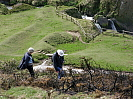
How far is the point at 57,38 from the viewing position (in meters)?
37.1

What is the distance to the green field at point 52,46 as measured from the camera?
85.0 ft

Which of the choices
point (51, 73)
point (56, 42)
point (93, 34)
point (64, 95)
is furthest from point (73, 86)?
point (93, 34)

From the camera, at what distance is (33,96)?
11008 mm

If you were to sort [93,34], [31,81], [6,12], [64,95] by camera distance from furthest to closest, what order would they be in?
[6,12] → [93,34] → [31,81] → [64,95]

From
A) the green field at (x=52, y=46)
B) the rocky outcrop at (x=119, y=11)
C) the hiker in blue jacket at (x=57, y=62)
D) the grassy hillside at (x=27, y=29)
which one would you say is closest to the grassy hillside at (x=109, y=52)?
the green field at (x=52, y=46)

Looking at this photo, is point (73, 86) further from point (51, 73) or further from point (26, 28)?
point (26, 28)

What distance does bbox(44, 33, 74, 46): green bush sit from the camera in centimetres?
3565

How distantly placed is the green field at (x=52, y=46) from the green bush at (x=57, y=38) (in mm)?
729

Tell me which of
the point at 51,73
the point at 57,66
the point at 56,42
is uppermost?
the point at 57,66

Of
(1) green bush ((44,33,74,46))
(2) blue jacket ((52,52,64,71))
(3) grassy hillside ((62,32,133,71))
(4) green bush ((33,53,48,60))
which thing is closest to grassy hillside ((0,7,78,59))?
(1) green bush ((44,33,74,46))

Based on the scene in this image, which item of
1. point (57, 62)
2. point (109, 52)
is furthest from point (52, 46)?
point (57, 62)

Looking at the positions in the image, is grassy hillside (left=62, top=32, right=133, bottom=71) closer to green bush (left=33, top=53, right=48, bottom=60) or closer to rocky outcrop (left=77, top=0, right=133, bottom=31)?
green bush (left=33, top=53, right=48, bottom=60)

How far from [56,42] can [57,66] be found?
22.5m

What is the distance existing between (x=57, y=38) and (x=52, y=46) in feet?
11.3
